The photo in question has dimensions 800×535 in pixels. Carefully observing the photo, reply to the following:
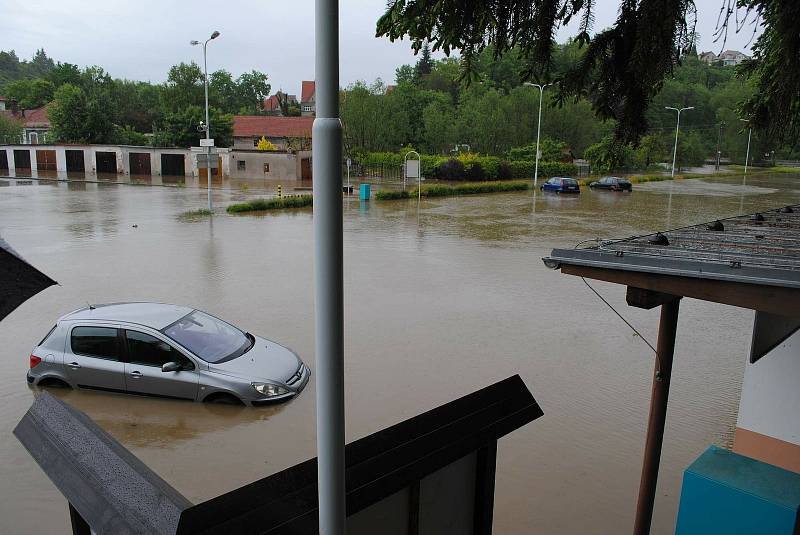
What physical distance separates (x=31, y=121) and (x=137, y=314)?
249ft

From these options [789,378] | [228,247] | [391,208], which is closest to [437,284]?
[228,247]

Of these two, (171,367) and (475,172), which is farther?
(475,172)

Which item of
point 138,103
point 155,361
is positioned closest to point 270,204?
point 155,361

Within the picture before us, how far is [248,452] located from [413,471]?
450cm

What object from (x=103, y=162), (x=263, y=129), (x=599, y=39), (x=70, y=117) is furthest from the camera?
(x=263, y=129)

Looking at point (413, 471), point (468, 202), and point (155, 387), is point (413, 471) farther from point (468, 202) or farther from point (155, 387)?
point (468, 202)

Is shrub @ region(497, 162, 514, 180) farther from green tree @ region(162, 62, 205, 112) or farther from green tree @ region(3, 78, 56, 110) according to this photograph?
green tree @ region(3, 78, 56, 110)

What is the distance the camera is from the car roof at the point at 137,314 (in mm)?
8305

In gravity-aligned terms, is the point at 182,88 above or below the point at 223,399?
above

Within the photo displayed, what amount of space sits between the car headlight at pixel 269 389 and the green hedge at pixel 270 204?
19.9m

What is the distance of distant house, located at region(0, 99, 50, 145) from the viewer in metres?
69.3

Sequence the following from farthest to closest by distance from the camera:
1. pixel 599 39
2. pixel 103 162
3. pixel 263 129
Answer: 1. pixel 263 129
2. pixel 103 162
3. pixel 599 39

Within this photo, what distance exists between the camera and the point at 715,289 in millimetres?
4047

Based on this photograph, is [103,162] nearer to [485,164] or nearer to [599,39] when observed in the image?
[485,164]
